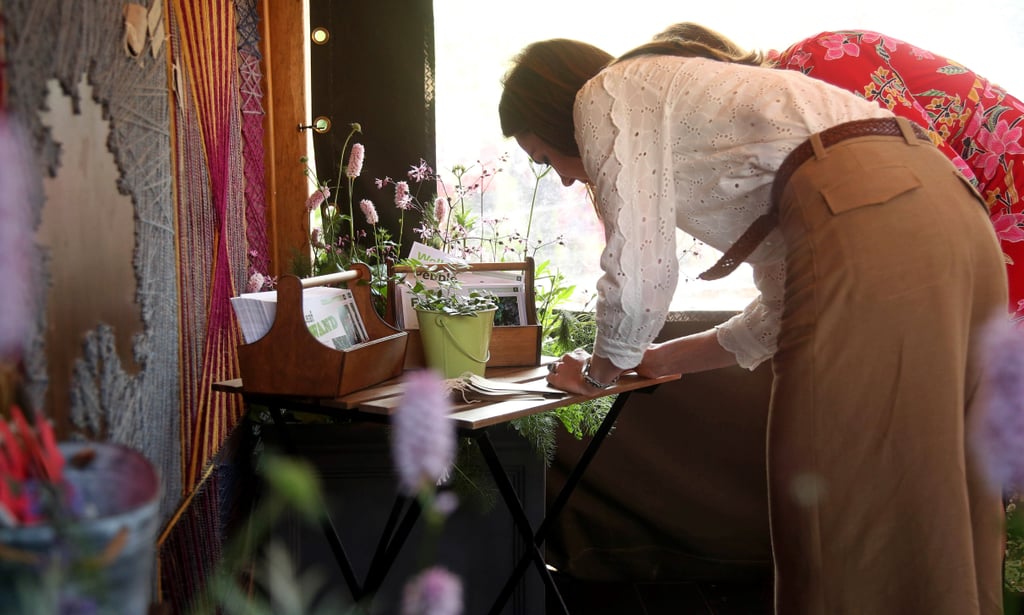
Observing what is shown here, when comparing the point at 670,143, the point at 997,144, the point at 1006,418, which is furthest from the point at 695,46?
the point at 1006,418

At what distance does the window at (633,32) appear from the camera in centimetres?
258

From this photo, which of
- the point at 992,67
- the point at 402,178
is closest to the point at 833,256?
the point at 402,178

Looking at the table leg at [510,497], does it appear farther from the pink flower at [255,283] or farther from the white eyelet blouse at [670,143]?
the pink flower at [255,283]

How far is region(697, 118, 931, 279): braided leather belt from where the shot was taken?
3.79ft

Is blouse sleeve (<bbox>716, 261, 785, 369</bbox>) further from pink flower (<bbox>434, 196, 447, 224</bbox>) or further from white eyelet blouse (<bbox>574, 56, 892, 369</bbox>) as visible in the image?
pink flower (<bbox>434, 196, 447, 224</bbox>)

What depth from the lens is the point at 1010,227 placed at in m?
1.65

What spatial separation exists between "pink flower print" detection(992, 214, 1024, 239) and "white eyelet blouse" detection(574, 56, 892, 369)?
24.0 inches

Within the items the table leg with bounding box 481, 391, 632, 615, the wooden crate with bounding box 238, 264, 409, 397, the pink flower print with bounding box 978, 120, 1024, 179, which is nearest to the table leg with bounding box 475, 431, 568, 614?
the table leg with bounding box 481, 391, 632, 615

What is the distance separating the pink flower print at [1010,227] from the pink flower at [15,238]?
172cm

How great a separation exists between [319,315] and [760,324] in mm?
812

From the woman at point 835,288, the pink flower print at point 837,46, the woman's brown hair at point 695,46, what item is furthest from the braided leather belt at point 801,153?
the pink flower print at point 837,46

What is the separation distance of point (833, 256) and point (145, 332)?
0.91 m

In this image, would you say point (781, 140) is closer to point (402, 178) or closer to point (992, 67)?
point (402, 178)

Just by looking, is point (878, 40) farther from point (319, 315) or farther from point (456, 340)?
point (319, 315)
